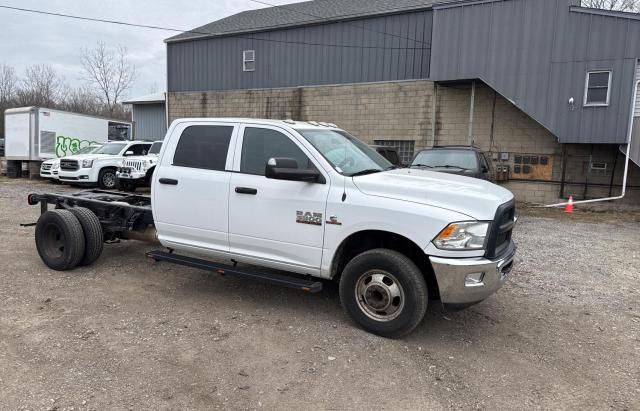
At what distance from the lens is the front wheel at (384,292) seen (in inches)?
155

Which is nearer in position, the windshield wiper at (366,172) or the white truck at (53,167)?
the windshield wiper at (366,172)

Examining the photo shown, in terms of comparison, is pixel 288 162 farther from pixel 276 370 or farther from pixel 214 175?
pixel 276 370

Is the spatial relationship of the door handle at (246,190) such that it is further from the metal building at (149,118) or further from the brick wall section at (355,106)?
the metal building at (149,118)

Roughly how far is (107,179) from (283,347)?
49.0 ft

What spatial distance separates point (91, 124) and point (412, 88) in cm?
1493

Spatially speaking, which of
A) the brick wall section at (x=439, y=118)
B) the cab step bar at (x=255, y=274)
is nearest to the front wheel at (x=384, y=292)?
the cab step bar at (x=255, y=274)

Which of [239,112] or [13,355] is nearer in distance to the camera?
[13,355]

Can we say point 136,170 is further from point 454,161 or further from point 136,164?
point 454,161

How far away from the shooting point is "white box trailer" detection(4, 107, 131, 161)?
63.9 ft

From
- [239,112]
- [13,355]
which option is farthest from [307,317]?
[239,112]

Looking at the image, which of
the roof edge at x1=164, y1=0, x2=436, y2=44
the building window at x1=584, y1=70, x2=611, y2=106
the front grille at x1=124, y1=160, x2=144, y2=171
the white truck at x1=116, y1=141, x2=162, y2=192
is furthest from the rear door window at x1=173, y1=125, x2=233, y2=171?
the roof edge at x1=164, y1=0, x2=436, y2=44

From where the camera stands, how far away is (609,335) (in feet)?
14.6

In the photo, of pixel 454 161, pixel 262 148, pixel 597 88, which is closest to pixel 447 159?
pixel 454 161

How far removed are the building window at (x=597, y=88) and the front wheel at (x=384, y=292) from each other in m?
12.9
